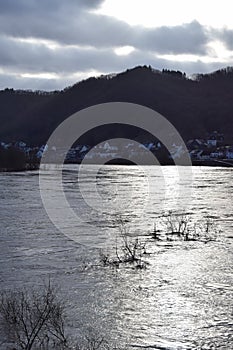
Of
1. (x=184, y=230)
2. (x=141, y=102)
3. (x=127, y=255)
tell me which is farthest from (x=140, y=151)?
(x=127, y=255)

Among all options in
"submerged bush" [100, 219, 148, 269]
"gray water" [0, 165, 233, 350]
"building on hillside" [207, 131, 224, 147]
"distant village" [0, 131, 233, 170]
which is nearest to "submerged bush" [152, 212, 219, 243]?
"gray water" [0, 165, 233, 350]

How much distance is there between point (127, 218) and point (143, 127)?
85579mm

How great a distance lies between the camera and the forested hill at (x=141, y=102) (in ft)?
336

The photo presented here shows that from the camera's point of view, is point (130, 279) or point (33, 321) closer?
point (33, 321)

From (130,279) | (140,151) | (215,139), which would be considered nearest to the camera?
(130,279)

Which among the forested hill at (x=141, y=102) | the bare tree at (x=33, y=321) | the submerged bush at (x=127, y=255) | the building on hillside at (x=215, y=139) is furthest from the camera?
the forested hill at (x=141, y=102)

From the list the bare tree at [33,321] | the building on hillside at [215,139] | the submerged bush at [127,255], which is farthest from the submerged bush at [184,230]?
the building on hillside at [215,139]

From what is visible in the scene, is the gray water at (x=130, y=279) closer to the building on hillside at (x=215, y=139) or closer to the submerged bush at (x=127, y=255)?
the submerged bush at (x=127, y=255)

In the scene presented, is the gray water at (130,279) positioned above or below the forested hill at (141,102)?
below

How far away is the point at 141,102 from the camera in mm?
104188

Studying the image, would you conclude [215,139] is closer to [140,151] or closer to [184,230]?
[140,151]

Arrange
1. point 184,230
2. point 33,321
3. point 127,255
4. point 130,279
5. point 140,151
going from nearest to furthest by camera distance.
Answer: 1. point 33,321
2. point 130,279
3. point 127,255
4. point 184,230
5. point 140,151

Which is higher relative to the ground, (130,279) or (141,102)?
(141,102)

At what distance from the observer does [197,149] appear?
9244cm
